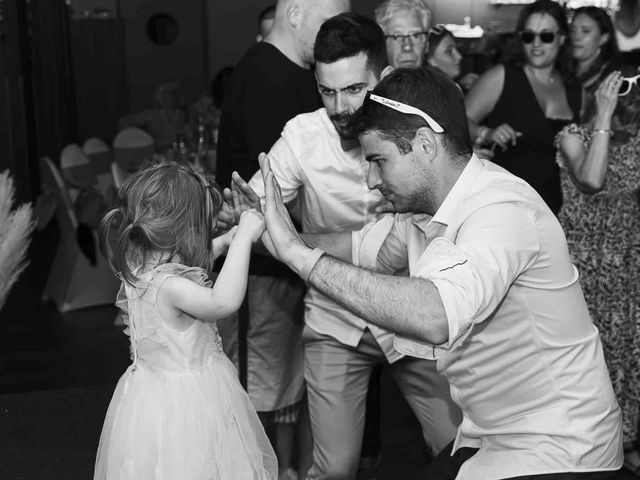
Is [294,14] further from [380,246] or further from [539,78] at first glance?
[539,78]

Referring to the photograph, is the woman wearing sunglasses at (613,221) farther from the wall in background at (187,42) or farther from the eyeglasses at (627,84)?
the wall in background at (187,42)

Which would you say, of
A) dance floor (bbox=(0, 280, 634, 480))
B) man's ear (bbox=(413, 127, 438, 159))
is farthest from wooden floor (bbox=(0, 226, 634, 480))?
man's ear (bbox=(413, 127, 438, 159))

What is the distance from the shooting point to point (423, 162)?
2.28 meters

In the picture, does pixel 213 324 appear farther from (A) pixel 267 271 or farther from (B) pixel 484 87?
(B) pixel 484 87

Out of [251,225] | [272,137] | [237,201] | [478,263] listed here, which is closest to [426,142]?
[478,263]

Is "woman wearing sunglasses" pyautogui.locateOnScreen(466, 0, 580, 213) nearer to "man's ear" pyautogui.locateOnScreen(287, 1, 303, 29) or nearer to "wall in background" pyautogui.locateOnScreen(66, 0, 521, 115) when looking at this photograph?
"man's ear" pyautogui.locateOnScreen(287, 1, 303, 29)

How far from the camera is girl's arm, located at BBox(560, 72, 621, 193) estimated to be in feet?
13.1

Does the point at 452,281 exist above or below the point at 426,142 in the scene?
below

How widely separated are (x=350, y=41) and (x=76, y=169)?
4230mm

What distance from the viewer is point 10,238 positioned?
6.95 ft

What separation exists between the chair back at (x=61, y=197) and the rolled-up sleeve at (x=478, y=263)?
488cm

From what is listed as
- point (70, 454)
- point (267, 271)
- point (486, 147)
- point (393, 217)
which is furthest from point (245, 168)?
point (70, 454)

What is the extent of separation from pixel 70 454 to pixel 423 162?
2468 millimetres

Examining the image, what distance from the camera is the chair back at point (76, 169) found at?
680cm
